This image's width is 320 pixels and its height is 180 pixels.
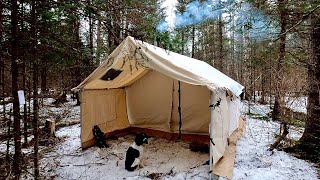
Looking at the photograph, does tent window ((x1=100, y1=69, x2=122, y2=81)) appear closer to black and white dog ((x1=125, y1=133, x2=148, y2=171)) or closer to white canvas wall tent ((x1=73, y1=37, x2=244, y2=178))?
white canvas wall tent ((x1=73, y1=37, x2=244, y2=178))

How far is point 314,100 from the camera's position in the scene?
580cm

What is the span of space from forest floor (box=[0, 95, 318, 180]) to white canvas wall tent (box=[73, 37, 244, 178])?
41 cm

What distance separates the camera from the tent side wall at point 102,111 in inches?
255

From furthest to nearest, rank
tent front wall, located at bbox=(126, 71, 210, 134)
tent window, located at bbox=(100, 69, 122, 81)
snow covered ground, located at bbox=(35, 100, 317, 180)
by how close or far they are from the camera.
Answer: tent front wall, located at bbox=(126, 71, 210, 134)
tent window, located at bbox=(100, 69, 122, 81)
snow covered ground, located at bbox=(35, 100, 317, 180)

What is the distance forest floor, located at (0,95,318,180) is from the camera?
4840 mm

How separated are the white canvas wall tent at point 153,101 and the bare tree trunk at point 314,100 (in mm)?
1624

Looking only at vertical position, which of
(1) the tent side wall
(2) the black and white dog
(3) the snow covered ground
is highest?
(1) the tent side wall

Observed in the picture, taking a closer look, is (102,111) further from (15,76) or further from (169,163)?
(15,76)

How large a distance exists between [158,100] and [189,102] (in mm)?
1011

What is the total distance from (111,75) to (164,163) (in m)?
2.41

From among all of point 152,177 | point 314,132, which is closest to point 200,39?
point 314,132

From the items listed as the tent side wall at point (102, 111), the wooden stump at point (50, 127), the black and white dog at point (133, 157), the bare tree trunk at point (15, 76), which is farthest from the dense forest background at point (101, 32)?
the black and white dog at point (133, 157)

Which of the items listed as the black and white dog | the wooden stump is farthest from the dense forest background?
the black and white dog

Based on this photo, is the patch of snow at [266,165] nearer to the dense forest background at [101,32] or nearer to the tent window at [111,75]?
the dense forest background at [101,32]
